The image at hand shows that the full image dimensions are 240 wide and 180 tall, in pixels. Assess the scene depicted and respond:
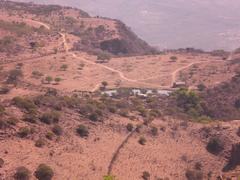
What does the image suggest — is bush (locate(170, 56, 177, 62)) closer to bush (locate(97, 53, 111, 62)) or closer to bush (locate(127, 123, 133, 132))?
bush (locate(97, 53, 111, 62))

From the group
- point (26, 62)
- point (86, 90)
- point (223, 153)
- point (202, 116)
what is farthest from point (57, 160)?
point (26, 62)

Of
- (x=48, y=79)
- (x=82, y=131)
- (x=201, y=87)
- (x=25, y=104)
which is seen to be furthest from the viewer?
(x=48, y=79)

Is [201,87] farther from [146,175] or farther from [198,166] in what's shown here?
[146,175]

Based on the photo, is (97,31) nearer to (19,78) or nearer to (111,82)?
(111,82)

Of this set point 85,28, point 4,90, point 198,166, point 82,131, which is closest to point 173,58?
point 85,28

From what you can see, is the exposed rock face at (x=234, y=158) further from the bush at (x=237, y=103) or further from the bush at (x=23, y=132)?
the bush at (x=237, y=103)

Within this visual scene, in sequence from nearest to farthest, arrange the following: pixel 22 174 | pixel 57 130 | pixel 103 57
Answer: pixel 22 174 → pixel 57 130 → pixel 103 57
